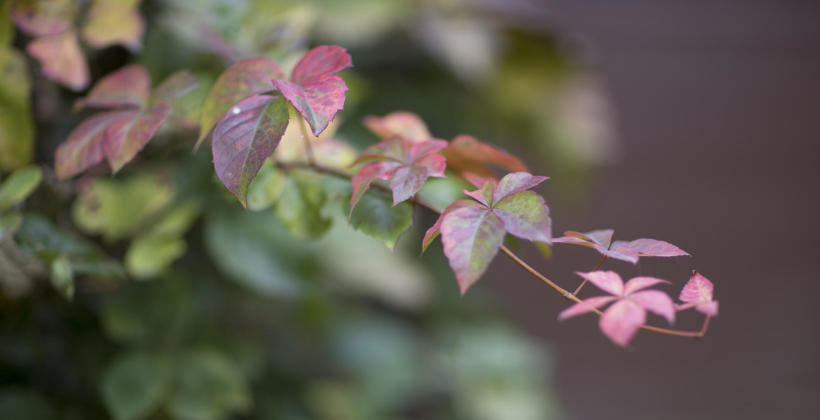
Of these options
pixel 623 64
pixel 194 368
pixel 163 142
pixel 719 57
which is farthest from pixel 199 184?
pixel 719 57

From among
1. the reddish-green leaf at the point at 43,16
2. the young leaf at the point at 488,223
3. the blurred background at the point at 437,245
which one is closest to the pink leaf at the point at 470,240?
the young leaf at the point at 488,223

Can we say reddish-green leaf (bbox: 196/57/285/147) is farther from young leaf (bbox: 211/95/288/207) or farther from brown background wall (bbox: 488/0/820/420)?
brown background wall (bbox: 488/0/820/420)

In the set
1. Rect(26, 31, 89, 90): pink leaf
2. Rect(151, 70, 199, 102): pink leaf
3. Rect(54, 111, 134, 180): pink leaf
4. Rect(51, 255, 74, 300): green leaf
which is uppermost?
Rect(151, 70, 199, 102): pink leaf

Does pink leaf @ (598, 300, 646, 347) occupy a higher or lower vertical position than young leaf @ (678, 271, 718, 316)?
lower

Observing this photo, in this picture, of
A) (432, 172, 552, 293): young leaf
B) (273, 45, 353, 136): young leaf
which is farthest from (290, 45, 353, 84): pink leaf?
(432, 172, 552, 293): young leaf

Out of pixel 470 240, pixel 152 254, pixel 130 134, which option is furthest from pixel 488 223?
pixel 152 254

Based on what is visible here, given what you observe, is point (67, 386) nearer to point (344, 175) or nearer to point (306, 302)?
point (306, 302)

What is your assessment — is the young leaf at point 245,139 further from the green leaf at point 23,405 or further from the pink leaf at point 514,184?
the green leaf at point 23,405
